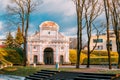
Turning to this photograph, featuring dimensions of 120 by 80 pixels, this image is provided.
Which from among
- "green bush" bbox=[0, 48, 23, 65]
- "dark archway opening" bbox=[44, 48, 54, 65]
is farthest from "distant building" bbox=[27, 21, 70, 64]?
"green bush" bbox=[0, 48, 23, 65]

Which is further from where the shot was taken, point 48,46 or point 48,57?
point 48,57

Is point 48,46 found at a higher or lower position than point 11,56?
higher

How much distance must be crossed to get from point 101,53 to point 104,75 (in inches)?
2392

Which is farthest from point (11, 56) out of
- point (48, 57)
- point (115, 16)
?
point (115, 16)

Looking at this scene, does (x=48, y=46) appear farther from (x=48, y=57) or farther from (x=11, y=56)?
(x=11, y=56)

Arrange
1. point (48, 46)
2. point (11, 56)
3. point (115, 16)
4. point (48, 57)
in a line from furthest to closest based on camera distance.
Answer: point (48, 57), point (48, 46), point (11, 56), point (115, 16)

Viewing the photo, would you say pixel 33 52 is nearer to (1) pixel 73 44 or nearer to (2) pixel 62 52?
(2) pixel 62 52

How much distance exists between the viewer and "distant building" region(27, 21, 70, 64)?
69.3 meters

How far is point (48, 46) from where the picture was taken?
70438mm

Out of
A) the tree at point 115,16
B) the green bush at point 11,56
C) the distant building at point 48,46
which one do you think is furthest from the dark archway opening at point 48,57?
the tree at point 115,16

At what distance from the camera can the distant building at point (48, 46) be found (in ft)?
227

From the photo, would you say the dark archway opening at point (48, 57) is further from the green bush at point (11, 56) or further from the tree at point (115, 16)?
the tree at point (115, 16)

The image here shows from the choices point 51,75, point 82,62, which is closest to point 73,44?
point 82,62

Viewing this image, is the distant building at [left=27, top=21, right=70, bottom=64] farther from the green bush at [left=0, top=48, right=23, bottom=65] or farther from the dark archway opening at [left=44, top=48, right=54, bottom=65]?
the green bush at [left=0, top=48, right=23, bottom=65]
